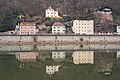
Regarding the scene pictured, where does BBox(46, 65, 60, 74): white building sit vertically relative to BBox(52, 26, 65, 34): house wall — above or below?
below

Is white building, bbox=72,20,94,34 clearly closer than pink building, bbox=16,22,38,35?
No

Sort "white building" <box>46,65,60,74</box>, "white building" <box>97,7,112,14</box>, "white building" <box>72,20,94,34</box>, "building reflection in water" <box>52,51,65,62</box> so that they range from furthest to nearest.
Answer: "white building" <box>97,7,112,14</box>
"white building" <box>72,20,94,34</box>
"building reflection in water" <box>52,51,65,62</box>
"white building" <box>46,65,60,74</box>

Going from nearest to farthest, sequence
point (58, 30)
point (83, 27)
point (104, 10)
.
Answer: point (58, 30), point (83, 27), point (104, 10)

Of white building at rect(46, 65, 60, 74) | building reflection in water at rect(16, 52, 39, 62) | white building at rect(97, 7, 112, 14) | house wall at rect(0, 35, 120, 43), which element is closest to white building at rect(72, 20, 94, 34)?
house wall at rect(0, 35, 120, 43)

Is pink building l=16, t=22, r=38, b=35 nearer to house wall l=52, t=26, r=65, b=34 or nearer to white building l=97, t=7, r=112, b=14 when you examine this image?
house wall l=52, t=26, r=65, b=34

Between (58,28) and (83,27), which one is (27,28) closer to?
(58,28)

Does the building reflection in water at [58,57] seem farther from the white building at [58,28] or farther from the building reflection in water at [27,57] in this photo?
the white building at [58,28]

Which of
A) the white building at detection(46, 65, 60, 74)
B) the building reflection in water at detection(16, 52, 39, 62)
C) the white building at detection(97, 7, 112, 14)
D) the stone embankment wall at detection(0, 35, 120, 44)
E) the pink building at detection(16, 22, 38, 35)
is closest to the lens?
the white building at detection(46, 65, 60, 74)

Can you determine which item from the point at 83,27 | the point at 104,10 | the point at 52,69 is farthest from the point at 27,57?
the point at 104,10
